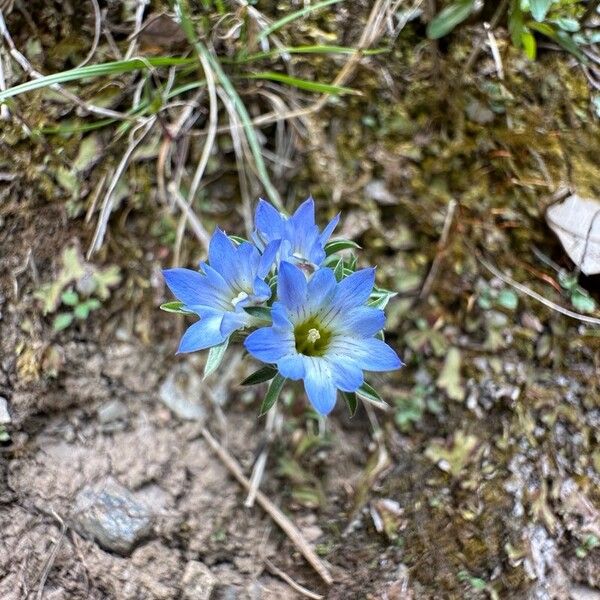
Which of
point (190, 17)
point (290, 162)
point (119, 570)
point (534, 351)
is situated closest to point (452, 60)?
point (290, 162)

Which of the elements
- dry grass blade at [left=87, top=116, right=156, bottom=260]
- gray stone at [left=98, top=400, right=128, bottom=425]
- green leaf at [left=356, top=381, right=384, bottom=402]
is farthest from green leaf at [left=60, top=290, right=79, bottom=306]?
green leaf at [left=356, top=381, right=384, bottom=402]

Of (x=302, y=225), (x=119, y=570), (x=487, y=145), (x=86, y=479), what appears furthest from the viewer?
(x=487, y=145)

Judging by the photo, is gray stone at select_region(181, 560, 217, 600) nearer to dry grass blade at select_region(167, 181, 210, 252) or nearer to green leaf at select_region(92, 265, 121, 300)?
green leaf at select_region(92, 265, 121, 300)

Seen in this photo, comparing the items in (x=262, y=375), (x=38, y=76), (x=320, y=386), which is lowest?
(x=262, y=375)

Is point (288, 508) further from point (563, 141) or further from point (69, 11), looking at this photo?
point (69, 11)

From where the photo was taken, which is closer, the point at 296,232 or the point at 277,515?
the point at 296,232

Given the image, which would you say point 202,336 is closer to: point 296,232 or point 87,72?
point 296,232

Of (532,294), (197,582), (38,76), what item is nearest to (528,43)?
(532,294)
